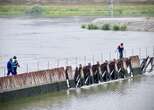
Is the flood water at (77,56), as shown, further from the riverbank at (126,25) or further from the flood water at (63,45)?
the riverbank at (126,25)

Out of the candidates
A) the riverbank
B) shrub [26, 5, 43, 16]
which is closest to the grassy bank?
shrub [26, 5, 43, 16]

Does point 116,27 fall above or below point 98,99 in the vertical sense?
below

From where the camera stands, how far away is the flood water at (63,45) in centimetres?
5038

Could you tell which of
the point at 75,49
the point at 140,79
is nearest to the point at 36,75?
the point at 140,79

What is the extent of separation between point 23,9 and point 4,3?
3.87 m

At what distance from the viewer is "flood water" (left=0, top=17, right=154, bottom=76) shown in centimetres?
5038

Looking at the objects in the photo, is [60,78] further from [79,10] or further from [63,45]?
[79,10]

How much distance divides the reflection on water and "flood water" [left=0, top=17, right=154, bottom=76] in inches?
186

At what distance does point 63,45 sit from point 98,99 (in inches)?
1181

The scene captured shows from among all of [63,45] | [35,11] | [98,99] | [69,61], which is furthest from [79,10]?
[98,99]

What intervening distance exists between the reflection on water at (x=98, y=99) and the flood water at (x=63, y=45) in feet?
15.5

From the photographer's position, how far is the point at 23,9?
14175 cm

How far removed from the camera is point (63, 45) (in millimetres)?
65750

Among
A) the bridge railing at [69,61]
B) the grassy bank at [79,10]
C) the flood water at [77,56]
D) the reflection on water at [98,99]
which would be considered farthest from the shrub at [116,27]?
the reflection on water at [98,99]
